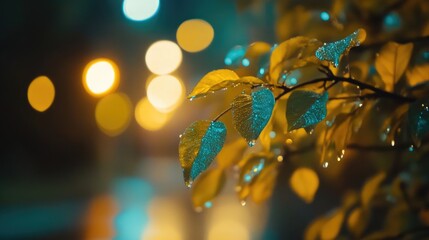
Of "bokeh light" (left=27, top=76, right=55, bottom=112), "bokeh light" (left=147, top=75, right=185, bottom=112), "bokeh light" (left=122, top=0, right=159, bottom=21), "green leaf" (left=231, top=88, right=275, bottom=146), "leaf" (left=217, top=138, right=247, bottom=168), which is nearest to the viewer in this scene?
"green leaf" (left=231, top=88, right=275, bottom=146)

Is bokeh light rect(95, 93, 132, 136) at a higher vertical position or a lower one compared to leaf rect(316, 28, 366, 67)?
higher

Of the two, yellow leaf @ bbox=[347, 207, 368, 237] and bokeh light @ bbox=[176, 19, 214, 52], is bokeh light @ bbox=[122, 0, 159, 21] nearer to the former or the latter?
bokeh light @ bbox=[176, 19, 214, 52]

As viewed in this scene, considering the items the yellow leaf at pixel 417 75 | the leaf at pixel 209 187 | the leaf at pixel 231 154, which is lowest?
the yellow leaf at pixel 417 75

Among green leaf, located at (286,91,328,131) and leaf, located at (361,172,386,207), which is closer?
green leaf, located at (286,91,328,131)

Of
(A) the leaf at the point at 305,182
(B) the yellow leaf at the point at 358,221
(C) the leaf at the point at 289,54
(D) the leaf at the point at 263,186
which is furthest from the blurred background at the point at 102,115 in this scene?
(C) the leaf at the point at 289,54

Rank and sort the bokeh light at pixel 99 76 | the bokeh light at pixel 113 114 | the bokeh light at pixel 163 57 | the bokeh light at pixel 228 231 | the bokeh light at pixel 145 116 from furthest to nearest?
the bokeh light at pixel 145 116, the bokeh light at pixel 113 114, the bokeh light at pixel 163 57, the bokeh light at pixel 99 76, the bokeh light at pixel 228 231

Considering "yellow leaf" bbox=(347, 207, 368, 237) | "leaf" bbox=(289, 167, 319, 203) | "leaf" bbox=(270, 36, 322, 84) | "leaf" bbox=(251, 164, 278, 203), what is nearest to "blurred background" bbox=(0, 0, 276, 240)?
"yellow leaf" bbox=(347, 207, 368, 237)

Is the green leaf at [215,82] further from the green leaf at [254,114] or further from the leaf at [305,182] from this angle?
the leaf at [305,182]

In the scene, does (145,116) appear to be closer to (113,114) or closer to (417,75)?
(113,114)

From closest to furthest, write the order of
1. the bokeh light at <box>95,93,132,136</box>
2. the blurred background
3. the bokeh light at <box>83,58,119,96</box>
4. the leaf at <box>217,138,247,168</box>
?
the leaf at <box>217,138,247,168</box> < the blurred background < the bokeh light at <box>83,58,119,96</box> < the bokeh light at <box>95,93,132,136</box>
